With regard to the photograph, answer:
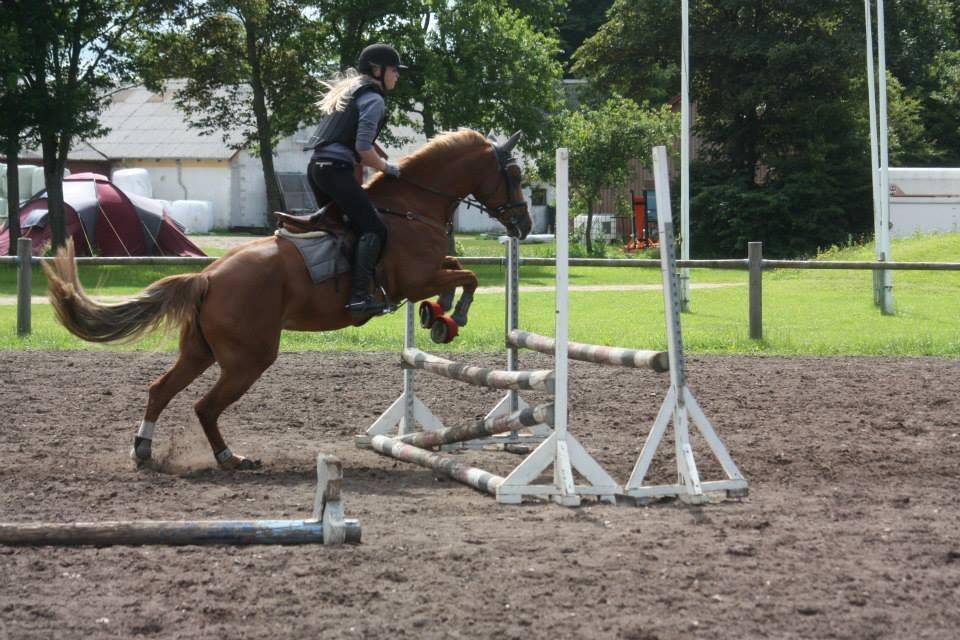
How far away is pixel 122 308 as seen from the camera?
7.36 metres

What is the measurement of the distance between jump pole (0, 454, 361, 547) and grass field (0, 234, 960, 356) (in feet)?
8.74

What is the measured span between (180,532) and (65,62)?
26545 mm

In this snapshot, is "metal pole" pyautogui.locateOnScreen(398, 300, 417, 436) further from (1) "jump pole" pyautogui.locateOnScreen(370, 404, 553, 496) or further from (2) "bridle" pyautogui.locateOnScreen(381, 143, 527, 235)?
(2) "bridle" pyautogui.locateOnScreen(381, 143, 527, 235)

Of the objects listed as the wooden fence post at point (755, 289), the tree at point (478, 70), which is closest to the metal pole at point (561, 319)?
the wooden fence post at point (755, 289)

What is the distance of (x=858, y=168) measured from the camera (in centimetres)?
3822

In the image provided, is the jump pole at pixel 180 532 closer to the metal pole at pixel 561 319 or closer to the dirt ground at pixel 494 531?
the dirt ground at pixel 494 531

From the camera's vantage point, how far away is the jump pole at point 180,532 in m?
4.77

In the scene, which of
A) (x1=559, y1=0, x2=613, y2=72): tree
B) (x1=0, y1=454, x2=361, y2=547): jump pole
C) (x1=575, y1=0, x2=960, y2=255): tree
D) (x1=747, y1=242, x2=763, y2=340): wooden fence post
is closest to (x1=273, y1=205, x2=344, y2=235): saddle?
(x1=0, y1=454, x2=361, y2=547): jump pole

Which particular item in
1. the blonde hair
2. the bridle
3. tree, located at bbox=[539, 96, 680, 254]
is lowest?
the bridle

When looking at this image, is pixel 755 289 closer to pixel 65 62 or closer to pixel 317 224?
pixel 317 224

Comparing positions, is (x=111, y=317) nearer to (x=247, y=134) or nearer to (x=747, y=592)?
(x=747, y=592)

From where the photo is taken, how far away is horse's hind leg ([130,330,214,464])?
734cm

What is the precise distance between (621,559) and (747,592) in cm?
62

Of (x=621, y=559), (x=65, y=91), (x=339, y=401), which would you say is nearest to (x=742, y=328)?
(x=339, y=401)
